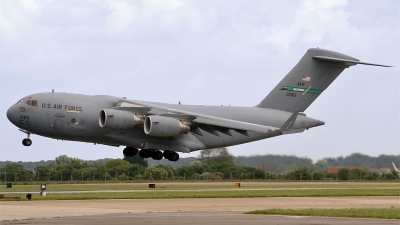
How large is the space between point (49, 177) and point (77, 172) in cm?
159

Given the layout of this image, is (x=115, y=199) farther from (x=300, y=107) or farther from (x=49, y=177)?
(x=49, y=177)

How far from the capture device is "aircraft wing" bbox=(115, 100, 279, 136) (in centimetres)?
2441

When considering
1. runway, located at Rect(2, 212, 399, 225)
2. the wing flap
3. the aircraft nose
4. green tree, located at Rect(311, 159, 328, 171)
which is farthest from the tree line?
runway, located at Rect(2, 212, 399, 225)

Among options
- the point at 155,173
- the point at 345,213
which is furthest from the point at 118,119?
the point at 155,173

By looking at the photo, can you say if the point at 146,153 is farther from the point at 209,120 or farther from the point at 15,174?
the point at 15,174

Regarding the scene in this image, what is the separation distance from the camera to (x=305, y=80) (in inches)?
1146

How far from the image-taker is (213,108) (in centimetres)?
2722

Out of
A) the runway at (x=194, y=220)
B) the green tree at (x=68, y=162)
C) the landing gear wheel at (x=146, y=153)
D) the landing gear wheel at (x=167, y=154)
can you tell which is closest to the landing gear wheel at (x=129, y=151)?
the landing gear wheel at (x=146, y=153)

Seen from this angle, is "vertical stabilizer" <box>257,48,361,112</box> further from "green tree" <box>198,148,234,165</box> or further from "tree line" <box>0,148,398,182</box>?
"green tree" <box>198,148,234,165</box>

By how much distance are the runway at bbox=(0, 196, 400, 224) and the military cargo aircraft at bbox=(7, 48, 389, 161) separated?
2897mm

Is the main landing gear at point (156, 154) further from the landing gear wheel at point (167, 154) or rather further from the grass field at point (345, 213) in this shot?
the grass field at point (345, 213)

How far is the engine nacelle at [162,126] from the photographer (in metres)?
24.3

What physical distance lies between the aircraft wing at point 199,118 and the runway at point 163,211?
2.56 m

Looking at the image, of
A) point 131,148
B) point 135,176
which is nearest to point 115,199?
point 131,148
